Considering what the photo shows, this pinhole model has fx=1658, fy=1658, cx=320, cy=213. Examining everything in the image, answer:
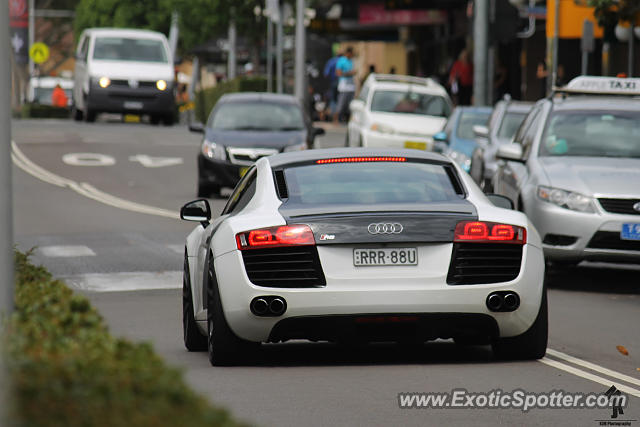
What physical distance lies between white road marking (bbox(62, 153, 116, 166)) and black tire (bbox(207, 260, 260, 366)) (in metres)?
23.1

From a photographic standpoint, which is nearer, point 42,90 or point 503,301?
point 503,301

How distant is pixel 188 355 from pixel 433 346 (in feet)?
4.98

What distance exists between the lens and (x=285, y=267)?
8.64 m

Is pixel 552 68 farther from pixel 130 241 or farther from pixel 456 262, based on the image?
pixel 456 262

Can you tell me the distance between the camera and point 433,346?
1020cm

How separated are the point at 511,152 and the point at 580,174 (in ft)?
3.50

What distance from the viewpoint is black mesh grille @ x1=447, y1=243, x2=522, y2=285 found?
870 cm

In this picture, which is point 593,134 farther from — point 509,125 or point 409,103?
point 409,103

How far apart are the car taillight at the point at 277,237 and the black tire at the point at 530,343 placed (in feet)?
4.31

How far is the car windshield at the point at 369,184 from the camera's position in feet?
30.1

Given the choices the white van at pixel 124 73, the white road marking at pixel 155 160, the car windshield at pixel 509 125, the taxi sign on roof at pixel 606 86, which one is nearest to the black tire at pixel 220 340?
the taxi sign on roof at pixel 606 86

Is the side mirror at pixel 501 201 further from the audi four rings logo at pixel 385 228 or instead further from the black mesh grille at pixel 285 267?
the black mesh grille at pixel 285 267

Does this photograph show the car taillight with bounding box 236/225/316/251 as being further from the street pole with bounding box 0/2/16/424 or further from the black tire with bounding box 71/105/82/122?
the black tire with bounding box 71/105/82/122

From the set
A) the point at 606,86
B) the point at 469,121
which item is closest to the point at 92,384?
the point at 606,86
